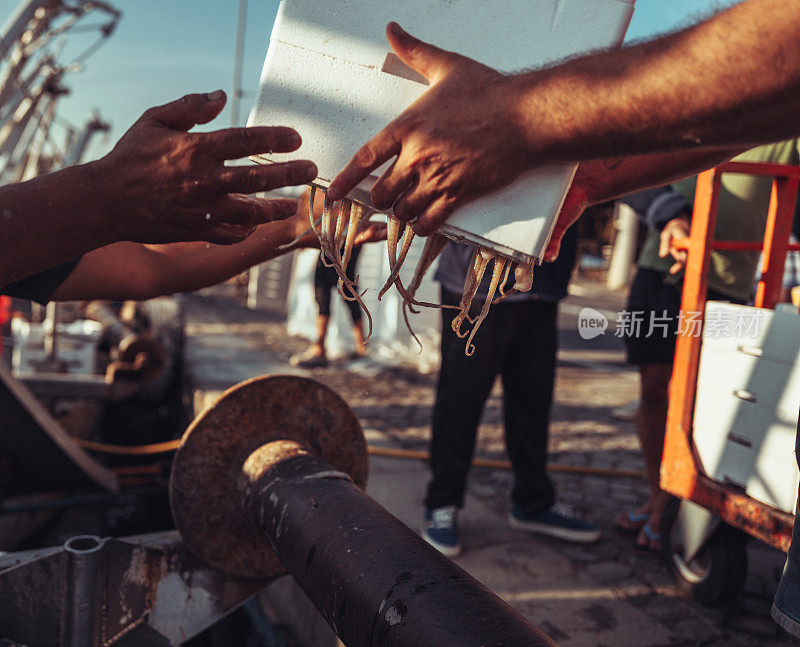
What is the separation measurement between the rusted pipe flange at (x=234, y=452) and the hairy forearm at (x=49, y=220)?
35.0 inches

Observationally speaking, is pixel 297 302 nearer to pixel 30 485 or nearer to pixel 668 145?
pixel 30 485

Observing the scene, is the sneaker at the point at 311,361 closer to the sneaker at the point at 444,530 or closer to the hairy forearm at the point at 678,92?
the sneaker at the point at 444,530

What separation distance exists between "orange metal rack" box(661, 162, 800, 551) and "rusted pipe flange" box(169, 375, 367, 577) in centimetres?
117

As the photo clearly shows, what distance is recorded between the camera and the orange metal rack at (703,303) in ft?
6.58

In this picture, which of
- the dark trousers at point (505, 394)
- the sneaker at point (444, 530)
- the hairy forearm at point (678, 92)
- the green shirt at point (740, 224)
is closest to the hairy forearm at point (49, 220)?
the hairy forearm at point (678, 92)

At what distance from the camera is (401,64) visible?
1.09 meters

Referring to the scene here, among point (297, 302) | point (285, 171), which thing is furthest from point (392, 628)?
point (297, 302)

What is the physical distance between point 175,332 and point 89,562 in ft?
19.2

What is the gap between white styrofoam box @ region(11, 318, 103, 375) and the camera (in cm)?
531

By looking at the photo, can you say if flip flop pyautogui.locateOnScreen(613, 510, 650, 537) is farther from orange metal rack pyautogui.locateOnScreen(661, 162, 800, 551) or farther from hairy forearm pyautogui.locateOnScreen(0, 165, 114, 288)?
hairy forearm pyautogui.locateOnScreen(0, 165, 114, 288)

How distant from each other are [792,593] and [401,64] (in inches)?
44.4

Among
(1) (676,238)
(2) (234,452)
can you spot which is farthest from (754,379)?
(2) (234,452)

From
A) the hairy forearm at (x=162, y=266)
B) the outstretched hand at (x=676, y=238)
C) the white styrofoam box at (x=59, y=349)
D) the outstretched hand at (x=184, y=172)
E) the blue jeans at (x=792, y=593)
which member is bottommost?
the white styrofoam box at (x=59, y=349)

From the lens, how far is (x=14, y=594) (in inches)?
70.5
